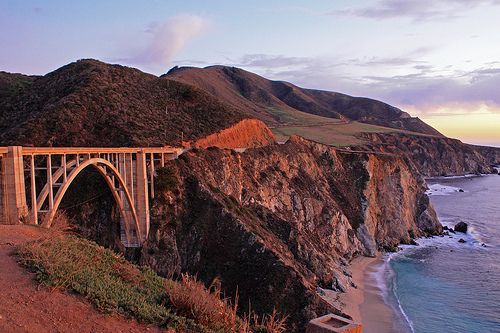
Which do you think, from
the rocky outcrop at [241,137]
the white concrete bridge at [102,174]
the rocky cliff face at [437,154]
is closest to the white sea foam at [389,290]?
the white concrete bridge at [102,174]

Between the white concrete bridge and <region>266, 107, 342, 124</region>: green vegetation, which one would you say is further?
<region>266, 107, 342, 124</region>: green vegetation

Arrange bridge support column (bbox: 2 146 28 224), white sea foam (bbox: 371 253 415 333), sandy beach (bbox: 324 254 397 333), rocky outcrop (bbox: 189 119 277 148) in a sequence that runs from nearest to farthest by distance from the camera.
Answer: bridge support column (bbox: 2 146 28 224), sandy beach (bbox: 324 254 397 333), white sea foam (bbox: 371 253 415 333), rocky outcrop (bbox: 189 119 277 148)

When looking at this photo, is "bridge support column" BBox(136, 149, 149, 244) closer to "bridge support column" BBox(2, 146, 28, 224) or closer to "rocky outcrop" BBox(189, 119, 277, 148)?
"bridge support column" BBox(2, 146, 28, 224)

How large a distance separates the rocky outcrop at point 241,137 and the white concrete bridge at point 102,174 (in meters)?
11.4

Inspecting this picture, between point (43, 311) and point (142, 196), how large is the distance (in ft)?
73.6

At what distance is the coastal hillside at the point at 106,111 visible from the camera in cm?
4038

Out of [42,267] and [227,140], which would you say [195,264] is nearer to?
[42,267]

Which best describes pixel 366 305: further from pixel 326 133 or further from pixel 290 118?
pixel 290 118

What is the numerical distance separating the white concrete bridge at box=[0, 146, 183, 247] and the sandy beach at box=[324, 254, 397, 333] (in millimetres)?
16289

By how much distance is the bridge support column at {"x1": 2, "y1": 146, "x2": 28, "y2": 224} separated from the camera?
13.7 m

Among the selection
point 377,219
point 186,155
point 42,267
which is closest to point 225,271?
point 186,155

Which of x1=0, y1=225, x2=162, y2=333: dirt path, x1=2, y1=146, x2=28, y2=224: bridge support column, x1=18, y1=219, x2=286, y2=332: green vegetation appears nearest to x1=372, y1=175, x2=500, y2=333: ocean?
x1=18, y1=219, x2=286, y2=332: green vegetation

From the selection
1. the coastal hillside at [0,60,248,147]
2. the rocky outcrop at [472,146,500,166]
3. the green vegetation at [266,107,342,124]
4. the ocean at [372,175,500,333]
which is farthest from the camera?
the rocky outcrop at [472,146,500,166]

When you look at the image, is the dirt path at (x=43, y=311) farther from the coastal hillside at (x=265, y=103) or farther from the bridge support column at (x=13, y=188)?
the coastal hillside at (x=265, y=103)
